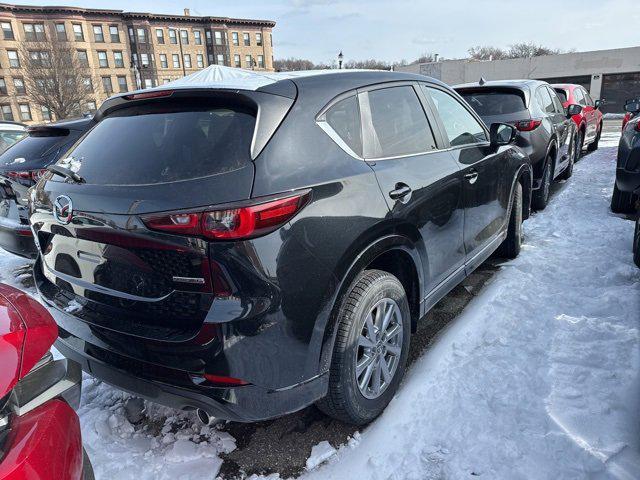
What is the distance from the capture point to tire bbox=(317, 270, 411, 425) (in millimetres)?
2219

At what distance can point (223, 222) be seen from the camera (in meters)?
1.77

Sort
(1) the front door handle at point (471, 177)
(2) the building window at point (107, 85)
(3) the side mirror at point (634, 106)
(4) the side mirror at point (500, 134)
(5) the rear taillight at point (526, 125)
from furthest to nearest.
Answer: (2) the building window at point (107, 85) → (3) the side mirror at point (634, 106) → (5) the rear taillight at point (526, 125) → (4) the side mirror at point (500, 134) → (1) the front door handle at point (471, 177)

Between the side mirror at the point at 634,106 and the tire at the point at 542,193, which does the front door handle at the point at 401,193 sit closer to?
the tire at the point at 542,193

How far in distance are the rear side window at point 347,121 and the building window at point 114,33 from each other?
186ft

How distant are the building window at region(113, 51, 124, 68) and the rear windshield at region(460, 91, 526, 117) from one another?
2087 inches

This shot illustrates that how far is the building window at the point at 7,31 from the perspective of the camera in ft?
146

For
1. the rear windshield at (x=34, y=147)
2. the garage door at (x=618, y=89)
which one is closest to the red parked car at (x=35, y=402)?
the rear windshield at (x=34, y=147)

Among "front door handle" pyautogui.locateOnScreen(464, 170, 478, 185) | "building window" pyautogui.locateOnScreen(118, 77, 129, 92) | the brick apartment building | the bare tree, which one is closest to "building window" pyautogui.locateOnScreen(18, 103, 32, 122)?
the brick apartment building

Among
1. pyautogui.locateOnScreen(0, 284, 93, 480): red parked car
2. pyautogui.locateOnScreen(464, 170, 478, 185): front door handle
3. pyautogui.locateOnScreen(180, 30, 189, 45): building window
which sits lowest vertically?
pyautogui.locateOnScreen(0, 284, 93, 480): red parked car

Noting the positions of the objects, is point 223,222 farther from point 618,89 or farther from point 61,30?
point 61,30

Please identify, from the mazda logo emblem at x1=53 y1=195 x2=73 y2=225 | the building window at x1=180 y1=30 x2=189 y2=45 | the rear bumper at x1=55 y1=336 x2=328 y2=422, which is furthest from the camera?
the building window at x1=180 y1=30 x2=189 y2=45

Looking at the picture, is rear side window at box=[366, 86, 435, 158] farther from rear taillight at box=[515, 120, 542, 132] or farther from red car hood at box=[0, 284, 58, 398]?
rear taillight at box=[515, 120, 542, 132]

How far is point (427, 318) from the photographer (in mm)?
3684

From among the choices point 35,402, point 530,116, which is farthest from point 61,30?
point 35,402
